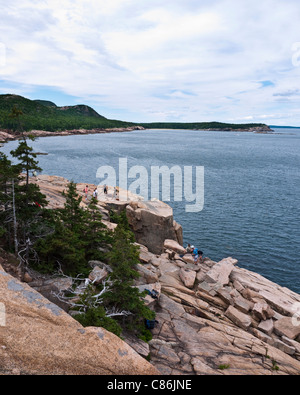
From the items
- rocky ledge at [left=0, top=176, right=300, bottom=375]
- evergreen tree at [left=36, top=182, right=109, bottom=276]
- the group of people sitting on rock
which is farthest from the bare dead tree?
the group of people sitting on rock

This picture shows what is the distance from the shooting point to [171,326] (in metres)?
16.1

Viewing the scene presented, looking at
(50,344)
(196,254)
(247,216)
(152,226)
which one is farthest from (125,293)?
(247,216)

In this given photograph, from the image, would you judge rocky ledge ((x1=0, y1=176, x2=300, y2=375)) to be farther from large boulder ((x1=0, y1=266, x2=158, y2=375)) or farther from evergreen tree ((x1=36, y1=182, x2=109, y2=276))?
evergreen tree ((x1=36, y1=182, x2=109, y2=276))

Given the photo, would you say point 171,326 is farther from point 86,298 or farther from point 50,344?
point 50,344

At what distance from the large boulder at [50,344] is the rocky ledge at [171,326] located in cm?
3

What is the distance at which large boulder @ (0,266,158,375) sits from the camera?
740cm

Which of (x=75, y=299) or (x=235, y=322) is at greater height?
(x=75, y=299)

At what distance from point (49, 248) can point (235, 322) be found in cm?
1456

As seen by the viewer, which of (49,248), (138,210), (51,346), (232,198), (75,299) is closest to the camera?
(51,346)

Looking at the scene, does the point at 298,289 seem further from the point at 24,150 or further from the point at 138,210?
the point at 24,150

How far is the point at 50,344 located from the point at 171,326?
9.90 m

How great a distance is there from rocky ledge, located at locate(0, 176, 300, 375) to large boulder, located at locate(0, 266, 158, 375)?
27 millimetres
